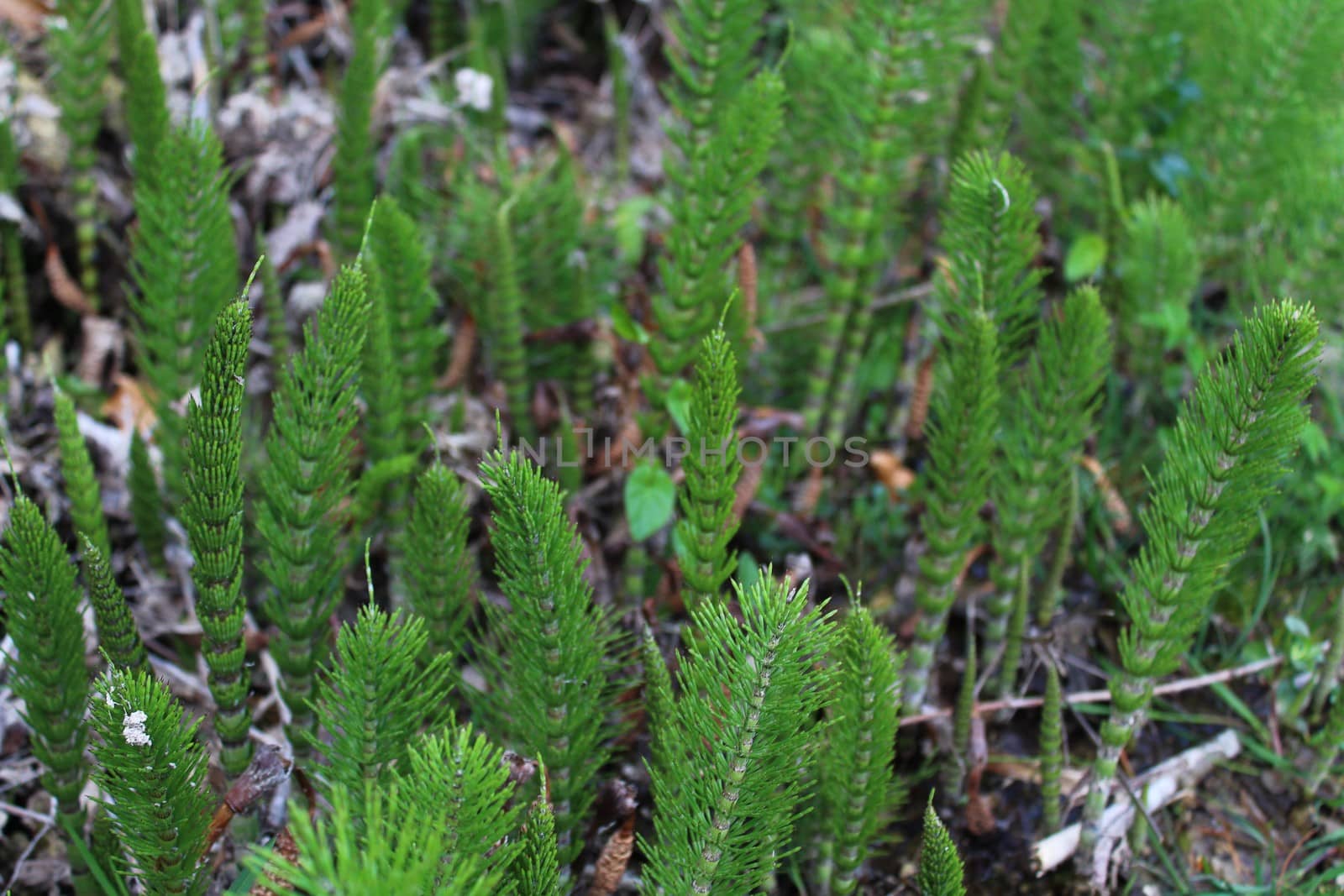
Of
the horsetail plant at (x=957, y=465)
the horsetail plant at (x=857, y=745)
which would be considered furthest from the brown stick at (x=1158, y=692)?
the horsetail plant at (x=857, y=745)

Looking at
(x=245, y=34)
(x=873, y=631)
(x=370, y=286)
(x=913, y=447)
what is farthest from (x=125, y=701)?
(x=245, y=34)

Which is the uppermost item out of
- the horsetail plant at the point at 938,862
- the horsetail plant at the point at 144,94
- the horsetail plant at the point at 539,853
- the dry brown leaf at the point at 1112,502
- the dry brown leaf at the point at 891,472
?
the horsetail plant at the point at 144,94

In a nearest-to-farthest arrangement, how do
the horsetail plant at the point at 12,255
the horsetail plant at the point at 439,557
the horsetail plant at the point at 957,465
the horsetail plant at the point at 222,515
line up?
the horsetail plant at the point at 222,515 → the horsetail plant at the point at 439,557 → the horsetail plant at the point at 957,465 → the horsetail plant at the point at 12,255

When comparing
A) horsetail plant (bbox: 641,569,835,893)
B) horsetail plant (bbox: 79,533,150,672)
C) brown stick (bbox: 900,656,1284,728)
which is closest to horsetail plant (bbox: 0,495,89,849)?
horsetail plant (bbox: 79,533,150,672)

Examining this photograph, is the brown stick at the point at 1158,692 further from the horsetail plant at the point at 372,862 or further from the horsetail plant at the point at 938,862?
the horsetail plant at the point at 372,862

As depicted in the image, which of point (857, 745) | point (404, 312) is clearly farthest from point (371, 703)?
point (404, 312)

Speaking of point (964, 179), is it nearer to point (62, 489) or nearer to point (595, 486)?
point (595, 486)

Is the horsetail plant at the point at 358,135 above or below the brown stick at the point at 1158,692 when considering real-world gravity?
above

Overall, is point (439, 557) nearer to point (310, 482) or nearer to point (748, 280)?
point (310, 482)
